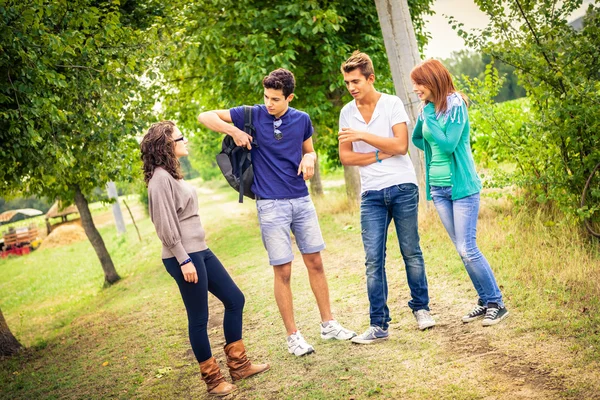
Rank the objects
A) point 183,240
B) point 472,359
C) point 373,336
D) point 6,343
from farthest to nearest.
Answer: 1. point 6,343
2. point 373,336
3. point 183,240
4. point 472,359

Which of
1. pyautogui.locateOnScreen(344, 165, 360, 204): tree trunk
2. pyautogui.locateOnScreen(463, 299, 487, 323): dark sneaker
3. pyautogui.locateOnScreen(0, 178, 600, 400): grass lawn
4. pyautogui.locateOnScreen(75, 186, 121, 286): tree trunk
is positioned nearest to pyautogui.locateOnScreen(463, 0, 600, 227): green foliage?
pyautogui.locateOnScreen(0, 178, 600, 400): grass lawn

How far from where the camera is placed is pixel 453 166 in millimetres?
4840

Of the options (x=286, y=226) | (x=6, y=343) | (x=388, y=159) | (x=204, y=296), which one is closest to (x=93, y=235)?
(x=6, y=343)

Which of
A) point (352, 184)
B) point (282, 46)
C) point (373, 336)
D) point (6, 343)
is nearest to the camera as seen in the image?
point (373, 336)

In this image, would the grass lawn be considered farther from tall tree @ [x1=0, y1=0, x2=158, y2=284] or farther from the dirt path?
tall tree @ [x1=0, y1=0, x2=158, y2=284]

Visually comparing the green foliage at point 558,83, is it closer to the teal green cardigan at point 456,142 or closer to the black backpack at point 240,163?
the teal green cardigan at point 456,142

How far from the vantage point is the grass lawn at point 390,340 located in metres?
4.16

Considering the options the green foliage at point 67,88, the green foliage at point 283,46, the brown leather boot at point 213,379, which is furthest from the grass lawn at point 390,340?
the green foliage at point 283,46

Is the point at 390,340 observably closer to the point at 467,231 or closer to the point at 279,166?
the point at 467,231

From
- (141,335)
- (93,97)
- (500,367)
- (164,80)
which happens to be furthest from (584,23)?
Answer: (164,80)

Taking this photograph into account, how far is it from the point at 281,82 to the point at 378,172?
3.52 feet

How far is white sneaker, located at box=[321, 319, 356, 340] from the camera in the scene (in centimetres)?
528

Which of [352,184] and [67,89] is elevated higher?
[67,89]

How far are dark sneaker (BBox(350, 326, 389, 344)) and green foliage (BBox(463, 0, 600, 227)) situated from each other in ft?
8.39
